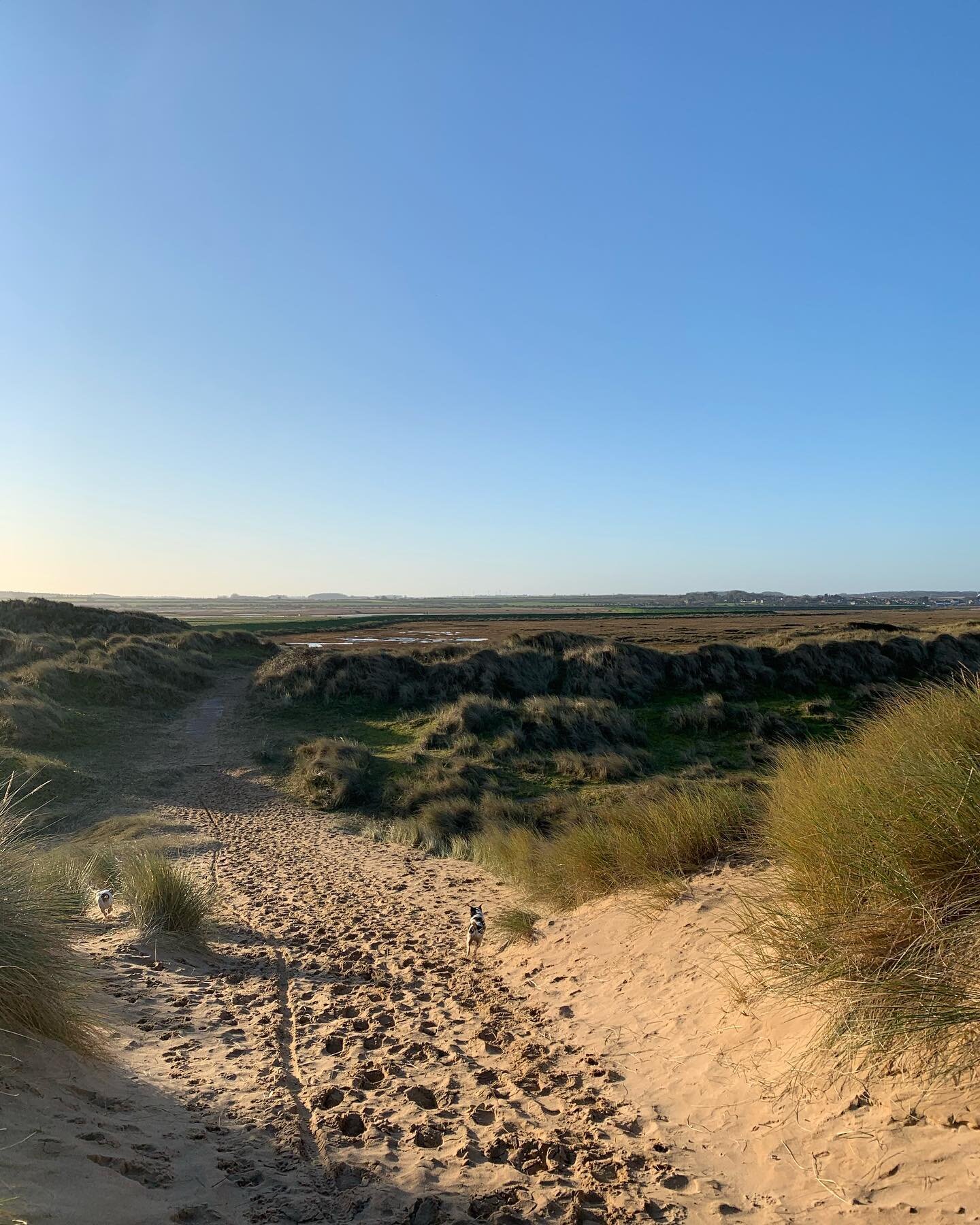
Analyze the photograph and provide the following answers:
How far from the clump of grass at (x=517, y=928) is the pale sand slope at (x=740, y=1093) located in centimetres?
70

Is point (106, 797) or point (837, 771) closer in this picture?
point (837, 771)

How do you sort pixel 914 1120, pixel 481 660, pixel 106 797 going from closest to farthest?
pixel 914 1120 → pixel 106 797 → pixel 481 660

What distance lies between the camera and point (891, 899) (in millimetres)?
4125

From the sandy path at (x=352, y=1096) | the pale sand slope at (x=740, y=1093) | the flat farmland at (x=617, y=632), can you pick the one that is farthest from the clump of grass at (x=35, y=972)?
the flat farmland at (x=617, y=632)

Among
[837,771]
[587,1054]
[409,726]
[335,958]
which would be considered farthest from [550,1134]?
[409,726]

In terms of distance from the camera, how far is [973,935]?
3.66 meters

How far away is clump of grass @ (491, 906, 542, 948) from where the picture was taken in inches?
307

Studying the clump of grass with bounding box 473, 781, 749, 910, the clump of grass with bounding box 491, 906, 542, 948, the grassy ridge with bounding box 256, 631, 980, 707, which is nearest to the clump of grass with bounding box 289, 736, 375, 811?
the grassy ridge with bounding box 256, 631, 980, 707

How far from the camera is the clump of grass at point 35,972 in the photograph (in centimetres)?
394

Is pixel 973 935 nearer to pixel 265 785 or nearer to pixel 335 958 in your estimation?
pixel 335 958

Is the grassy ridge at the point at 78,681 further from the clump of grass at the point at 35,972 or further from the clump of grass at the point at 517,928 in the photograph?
the clump of grass at the point at 35,972

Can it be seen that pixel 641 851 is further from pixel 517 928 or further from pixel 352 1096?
pixel 352 1096

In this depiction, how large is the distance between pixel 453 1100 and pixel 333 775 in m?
12.9

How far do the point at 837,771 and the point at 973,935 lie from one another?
2.08 metres
